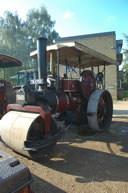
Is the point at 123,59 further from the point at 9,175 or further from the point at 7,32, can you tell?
the point at 9,175

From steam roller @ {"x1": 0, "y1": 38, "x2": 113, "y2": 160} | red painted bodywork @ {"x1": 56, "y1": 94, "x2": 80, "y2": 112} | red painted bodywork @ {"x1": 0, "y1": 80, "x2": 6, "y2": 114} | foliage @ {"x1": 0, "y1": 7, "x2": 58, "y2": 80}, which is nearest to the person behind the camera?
steam roller @ {"x1": 0, "y1": 38, "x2": 113, "y2": 160}

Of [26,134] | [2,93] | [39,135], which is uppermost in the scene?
[2,93]

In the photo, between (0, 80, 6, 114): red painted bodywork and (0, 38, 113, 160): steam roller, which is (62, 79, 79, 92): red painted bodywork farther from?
(0, 80, 6, 114): red painted bodywork

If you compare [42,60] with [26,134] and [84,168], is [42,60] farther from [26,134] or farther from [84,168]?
[84,168]

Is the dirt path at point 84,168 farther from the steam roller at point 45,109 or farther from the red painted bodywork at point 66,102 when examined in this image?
the red painted bodywork at point 66,102

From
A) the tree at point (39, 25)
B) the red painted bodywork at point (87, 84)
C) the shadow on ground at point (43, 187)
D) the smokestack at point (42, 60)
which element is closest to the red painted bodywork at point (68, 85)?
the red painted bodywork at point (87, 84)

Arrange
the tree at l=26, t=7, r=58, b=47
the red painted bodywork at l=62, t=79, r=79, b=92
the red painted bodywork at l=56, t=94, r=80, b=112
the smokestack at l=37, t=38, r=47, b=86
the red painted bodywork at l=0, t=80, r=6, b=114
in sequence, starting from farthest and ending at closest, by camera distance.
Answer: the tree at l=26, t=7, r=58, b=47 < the red painted bodywork at l=0, t=80, r=6, b=114 < the red painted bodywork at l=62, t=79, r=79, b=92 < the red painted bodywork at l=56, t=94, r=80, b=112 < the smokestack at l=37, t=38, r=47, b=86

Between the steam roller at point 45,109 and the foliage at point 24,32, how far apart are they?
20670mm

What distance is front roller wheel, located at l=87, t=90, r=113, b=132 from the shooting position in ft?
12.7

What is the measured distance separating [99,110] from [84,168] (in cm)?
235

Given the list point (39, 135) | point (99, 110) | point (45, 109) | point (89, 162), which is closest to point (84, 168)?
point (89, 162)

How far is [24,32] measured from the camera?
24.4 metres

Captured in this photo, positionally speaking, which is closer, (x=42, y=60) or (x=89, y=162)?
(x=89, y=162)

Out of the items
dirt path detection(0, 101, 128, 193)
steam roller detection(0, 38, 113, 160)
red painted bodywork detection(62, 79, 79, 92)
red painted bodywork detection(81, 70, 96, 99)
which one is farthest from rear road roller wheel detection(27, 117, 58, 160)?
red painted bodywork detection(81, 70, 96, 99)
